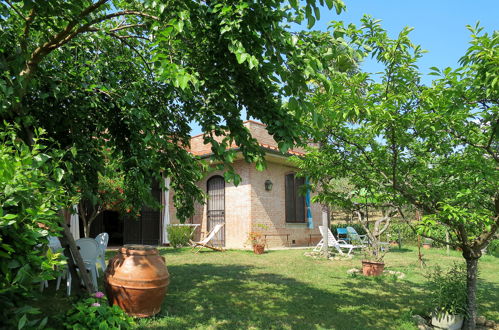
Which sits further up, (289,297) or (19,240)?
(19,240)

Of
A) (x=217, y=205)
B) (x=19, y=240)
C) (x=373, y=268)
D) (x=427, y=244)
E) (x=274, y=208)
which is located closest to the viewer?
(x=19, y=240)

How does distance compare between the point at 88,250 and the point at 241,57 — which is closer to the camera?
the point at 241,57

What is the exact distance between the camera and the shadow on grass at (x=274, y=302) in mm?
Answer: 4473

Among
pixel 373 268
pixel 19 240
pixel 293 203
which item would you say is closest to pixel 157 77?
pixel 19 240

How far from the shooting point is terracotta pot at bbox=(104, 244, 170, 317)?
4.38 m

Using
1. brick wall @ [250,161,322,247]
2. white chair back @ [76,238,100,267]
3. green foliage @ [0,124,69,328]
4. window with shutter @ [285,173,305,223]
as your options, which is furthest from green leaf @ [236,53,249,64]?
window with shutter @ [285,173,305,223]

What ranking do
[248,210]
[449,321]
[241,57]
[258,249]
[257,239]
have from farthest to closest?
[248,210] < [257,239] < [258,249] < [449,321] < [241,57]

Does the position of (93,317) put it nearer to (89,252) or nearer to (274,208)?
(89,252)

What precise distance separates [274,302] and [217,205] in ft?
29.3

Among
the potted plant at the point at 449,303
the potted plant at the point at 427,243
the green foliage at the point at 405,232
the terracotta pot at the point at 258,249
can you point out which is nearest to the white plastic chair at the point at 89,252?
the potted plant at the point at 449,303

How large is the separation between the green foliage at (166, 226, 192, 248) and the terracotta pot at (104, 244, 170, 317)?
27.9 feet

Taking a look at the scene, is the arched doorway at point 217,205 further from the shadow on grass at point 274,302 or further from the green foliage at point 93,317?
the green foliage at point 93,317

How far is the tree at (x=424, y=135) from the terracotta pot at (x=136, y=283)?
8.40ft

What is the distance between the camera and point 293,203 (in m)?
14.9
